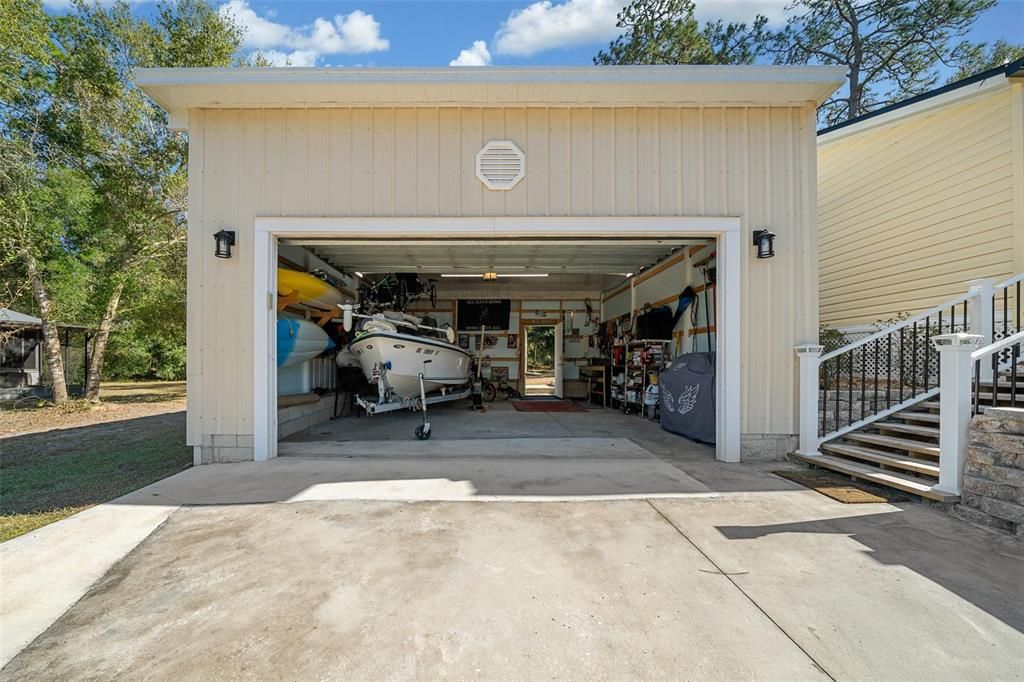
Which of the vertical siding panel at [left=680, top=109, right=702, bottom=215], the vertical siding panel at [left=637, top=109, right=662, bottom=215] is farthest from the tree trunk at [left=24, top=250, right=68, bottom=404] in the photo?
the vertical siding panel at [left=680, top=109, right=702, bottom=215]

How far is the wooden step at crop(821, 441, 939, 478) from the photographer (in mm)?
3348

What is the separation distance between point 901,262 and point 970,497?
4.68 meters

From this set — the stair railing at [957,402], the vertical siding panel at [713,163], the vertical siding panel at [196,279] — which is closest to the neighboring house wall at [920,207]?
the stair railing at [957,402]

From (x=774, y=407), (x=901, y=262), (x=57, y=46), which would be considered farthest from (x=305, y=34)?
(x=901, y=262)

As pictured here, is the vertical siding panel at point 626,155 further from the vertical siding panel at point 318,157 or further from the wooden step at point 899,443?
the wooden step at point 899,443

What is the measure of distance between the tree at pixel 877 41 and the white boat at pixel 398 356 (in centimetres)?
1067

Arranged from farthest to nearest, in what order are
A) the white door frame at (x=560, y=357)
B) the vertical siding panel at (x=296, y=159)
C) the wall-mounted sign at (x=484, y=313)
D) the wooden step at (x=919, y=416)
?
the white door frame at (x=560, y=357) → the wall-mounted sign at (x=484, y=313) → the vertical siding panel at (x=296, y=159) → the wooden step at (x=919, y=416)

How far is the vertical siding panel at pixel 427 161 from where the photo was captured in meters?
4.45

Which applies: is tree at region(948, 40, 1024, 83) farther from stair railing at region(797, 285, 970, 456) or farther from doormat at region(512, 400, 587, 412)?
doormat at region(512, 400, 587, 412)

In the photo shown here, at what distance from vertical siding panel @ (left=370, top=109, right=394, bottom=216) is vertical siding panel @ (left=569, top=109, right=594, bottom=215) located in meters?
1.82

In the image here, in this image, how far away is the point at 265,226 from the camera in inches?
172

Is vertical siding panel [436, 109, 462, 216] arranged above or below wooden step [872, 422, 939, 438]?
above

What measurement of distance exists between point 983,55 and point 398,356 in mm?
13183

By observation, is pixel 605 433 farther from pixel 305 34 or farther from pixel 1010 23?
pixel 1010 23
